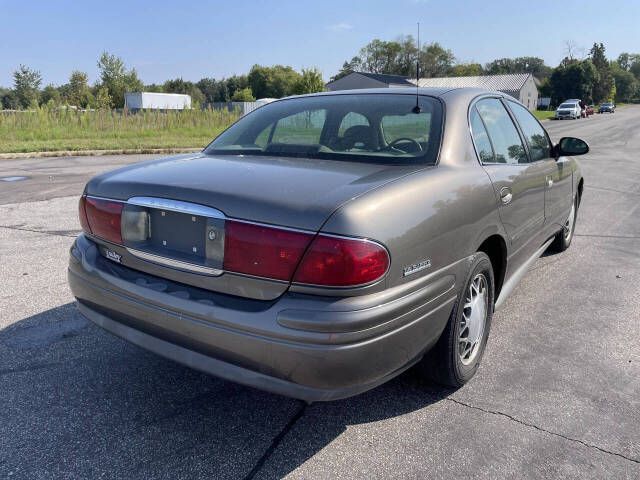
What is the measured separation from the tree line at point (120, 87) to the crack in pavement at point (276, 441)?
2109 cm

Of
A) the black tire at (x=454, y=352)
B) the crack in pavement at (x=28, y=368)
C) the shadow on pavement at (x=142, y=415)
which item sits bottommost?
the shadow on pavement at (x=142, y=415)

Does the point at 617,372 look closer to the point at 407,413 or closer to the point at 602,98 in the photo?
the point at 407,413

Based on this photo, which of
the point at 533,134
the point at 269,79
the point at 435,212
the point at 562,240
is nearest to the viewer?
the point at 435,212

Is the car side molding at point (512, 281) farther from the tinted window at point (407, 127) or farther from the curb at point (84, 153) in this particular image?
the curb at point (84, 153)

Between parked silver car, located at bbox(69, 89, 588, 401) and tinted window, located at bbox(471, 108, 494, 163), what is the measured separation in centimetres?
1

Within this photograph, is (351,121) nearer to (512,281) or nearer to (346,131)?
(346,131)

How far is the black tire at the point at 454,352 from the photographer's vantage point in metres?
2.57

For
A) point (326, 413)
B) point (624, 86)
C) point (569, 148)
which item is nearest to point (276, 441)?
point (326, 413)

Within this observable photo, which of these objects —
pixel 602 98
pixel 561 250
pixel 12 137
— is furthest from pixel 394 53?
pixel 561 250

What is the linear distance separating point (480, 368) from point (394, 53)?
123267 millimetres

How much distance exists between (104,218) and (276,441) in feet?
4.53

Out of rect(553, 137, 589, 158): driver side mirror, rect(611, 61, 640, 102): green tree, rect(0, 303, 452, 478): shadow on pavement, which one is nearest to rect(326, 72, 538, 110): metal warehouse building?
rect(553, 137, 589, 158): driver side mirror

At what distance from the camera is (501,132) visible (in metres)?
3.46

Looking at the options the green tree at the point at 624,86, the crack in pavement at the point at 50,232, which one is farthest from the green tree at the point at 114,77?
the green tree at the point at 624,86
